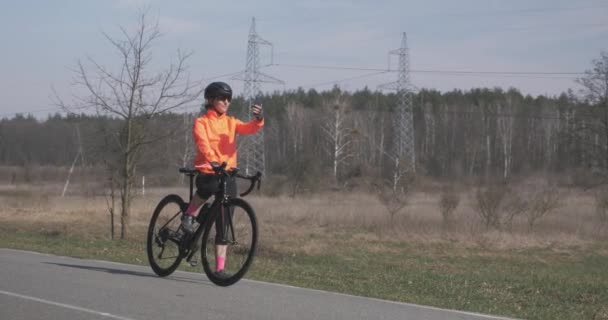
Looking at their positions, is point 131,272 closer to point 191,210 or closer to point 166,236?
point 166,236

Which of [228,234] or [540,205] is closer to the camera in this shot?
[228,234]

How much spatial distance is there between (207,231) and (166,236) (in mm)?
845

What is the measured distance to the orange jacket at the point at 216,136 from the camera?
759 centimetres

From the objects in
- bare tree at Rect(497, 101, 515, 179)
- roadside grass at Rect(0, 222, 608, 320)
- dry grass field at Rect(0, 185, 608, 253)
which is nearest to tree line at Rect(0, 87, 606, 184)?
bare tree at Rect(497, 101, 515, 179)

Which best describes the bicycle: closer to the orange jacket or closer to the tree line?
the orange jacket

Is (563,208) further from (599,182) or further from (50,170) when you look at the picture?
(50,170)

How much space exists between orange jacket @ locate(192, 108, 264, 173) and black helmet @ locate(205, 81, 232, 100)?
0.16 m

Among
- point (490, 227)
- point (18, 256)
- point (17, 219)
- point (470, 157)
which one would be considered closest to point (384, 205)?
point (490, 227)

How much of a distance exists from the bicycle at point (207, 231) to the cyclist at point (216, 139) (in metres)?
0.09

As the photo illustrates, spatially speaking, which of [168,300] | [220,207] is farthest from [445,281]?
[168,300]

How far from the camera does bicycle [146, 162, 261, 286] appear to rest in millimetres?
7738

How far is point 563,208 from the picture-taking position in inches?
1387

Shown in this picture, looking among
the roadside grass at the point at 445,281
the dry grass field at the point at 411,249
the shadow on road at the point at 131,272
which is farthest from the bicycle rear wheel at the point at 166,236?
the dry grass field at the point at 411,249

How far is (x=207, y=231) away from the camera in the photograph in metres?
7.98
